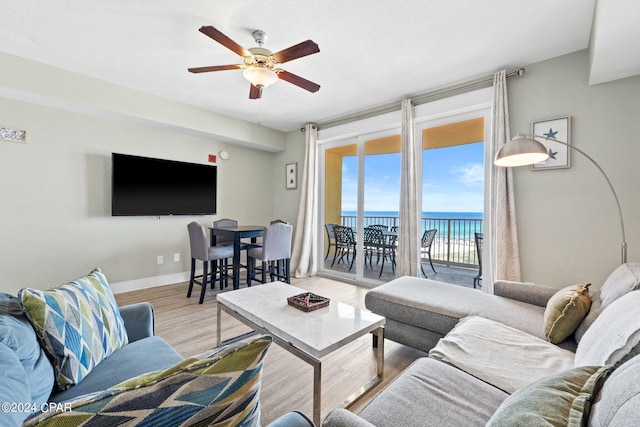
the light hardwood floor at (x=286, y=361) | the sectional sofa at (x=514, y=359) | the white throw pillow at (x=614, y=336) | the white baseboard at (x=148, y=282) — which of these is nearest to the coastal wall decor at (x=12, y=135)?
the white baseboard at (x=148, y=282)

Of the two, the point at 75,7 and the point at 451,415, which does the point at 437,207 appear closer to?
the point at 451,415

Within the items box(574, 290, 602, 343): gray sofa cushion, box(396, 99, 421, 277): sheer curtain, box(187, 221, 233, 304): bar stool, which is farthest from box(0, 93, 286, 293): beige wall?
box(574, 290, 602, 343): gray sofa cushion

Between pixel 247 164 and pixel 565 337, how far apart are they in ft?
14.7

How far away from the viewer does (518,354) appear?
4.27ft

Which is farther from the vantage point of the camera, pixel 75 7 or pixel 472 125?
pixel 472 125

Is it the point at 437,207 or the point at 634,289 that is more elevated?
the point at 437,207

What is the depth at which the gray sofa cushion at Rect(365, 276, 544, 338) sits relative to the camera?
170 cm

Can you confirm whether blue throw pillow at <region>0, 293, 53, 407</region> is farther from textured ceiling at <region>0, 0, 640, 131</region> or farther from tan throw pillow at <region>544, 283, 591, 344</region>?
tan throw pillow at <region>544, 283, 591, 344</region>

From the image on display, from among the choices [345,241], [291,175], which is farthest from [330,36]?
[345,241]

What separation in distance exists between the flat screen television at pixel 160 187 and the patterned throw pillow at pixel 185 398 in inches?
143

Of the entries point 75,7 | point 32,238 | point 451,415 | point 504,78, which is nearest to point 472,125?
point 504,78

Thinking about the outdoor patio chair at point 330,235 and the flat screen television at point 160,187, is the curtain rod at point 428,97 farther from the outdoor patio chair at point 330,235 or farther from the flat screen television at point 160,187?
the flat screen television at point 160,187

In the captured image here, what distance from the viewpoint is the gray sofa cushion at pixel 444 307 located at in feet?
5.58

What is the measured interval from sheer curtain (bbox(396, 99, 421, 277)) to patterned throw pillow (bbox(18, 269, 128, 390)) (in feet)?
9.42
